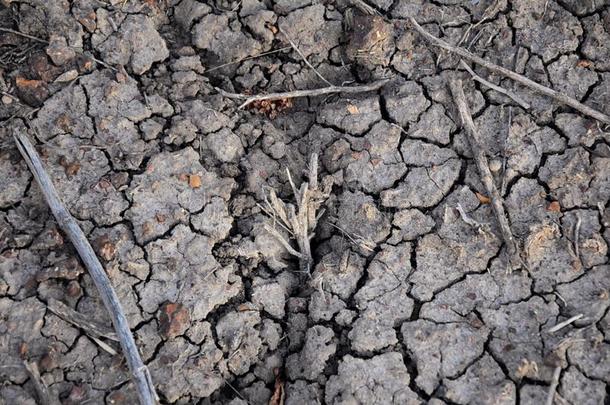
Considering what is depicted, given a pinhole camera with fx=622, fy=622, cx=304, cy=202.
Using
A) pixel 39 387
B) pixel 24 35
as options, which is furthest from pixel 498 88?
pixel 39 387

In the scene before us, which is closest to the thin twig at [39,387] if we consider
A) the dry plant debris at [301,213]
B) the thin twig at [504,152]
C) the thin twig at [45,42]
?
the dry plant debris at [301,213]

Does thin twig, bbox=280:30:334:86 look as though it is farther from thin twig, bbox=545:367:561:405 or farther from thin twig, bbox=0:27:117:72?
thin twig, bbox=545:367:561:405

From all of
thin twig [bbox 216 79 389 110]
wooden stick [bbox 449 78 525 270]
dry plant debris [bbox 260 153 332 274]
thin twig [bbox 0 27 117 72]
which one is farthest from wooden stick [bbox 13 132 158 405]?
wooden stick [bbox 449 78 525 270]

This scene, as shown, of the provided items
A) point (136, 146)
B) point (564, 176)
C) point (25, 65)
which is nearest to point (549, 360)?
point (564, 176)

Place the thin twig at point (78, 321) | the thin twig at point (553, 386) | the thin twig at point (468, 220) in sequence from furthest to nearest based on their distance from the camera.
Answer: the thin twig at point (468, 220) < the thin twig at point (78, 321) < the thin twig at point (553, 386)

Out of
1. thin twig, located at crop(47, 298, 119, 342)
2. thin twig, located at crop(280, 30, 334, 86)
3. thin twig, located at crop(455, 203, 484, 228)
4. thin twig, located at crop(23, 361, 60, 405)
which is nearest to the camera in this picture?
thin twig, located at crop(23, 361, 60, 405)

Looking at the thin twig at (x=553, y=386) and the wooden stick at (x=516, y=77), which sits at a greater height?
the wooden stick at (x=516, y=77)

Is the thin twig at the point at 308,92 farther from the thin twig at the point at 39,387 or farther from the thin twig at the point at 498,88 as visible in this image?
the thin twig at the point at 39,387
